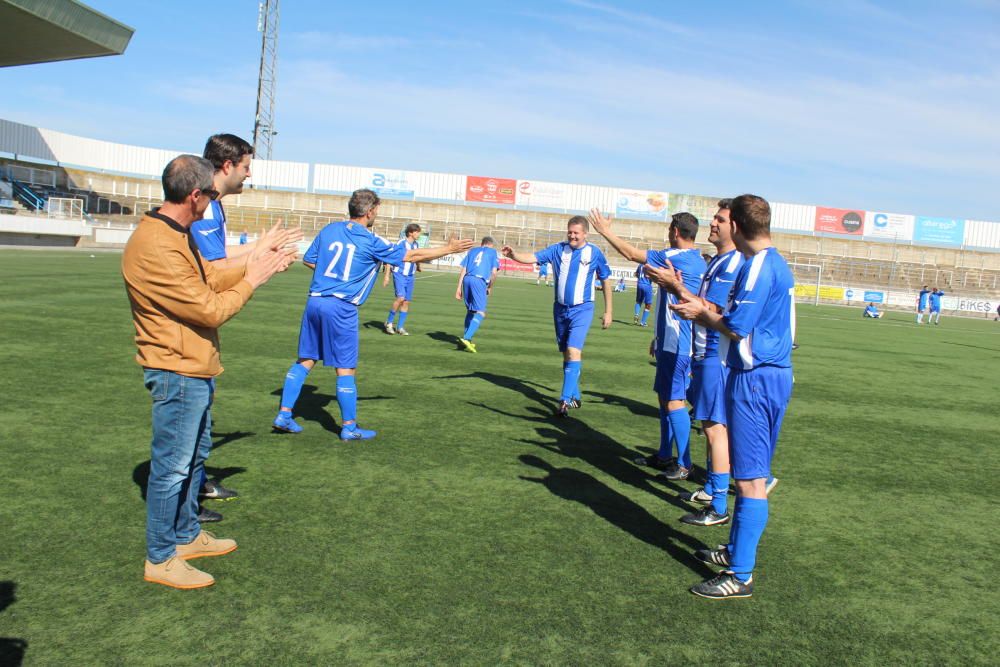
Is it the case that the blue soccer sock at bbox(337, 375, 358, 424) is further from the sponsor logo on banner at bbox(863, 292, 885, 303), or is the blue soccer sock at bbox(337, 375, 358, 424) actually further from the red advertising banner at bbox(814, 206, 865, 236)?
the red advertising banner at bbox(814, 206, 865, 236)

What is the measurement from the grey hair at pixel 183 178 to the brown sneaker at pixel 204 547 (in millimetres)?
1802

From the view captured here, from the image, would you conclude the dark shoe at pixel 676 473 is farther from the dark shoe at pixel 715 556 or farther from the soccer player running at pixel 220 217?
the soccer player running at pixel 220 217

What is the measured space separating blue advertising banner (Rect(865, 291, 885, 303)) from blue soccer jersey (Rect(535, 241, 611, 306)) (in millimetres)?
43137

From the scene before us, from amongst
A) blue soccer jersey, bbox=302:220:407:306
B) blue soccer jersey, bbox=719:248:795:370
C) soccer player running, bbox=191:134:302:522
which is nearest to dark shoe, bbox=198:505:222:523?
soccer player running, bbox=191:134:302:522

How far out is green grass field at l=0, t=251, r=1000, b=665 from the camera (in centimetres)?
324

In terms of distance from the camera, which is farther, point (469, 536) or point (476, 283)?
point (476, 283)

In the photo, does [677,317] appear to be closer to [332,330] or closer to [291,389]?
[332,330]

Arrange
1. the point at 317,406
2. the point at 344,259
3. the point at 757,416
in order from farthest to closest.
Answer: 1. the point at 317,406
2. the point at 344,259
3. the point at 757,416

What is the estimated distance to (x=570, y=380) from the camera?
8.08 m

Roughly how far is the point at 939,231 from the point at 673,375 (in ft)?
234

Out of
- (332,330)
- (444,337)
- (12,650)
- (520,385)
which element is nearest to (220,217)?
(332,330)

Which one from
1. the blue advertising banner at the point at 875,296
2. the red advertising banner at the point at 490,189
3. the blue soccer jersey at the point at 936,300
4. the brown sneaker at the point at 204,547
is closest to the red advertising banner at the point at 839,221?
the blue advertising banner at the point at 875,296

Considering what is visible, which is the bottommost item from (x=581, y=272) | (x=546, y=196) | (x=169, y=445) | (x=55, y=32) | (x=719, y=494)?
(x=719, y=494)

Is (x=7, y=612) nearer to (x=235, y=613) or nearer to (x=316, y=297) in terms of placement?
(x=235, y=613)
